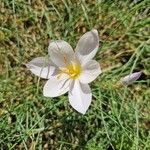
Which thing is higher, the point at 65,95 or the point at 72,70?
the point at 72,70

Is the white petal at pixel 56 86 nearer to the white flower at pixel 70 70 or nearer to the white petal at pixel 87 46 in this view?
the white flower at pixel 70 70

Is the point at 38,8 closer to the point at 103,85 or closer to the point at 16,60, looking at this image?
the point at 16,60

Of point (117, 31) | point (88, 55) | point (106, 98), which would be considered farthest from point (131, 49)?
point (88, 55)

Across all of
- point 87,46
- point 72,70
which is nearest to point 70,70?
point 72,70

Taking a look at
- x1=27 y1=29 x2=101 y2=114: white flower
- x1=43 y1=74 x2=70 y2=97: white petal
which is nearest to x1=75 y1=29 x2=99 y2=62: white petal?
x1=27 y1=29 x2=101 y2=114: white flower

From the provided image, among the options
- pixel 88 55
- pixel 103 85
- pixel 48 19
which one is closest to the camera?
pixel 88 55

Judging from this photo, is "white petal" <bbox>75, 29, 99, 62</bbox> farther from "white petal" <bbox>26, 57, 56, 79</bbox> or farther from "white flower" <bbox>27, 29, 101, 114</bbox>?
"white petal" <bbox>26, 57, 56, 79</bbox>

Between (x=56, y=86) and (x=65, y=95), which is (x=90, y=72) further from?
(x=65, y=95)
